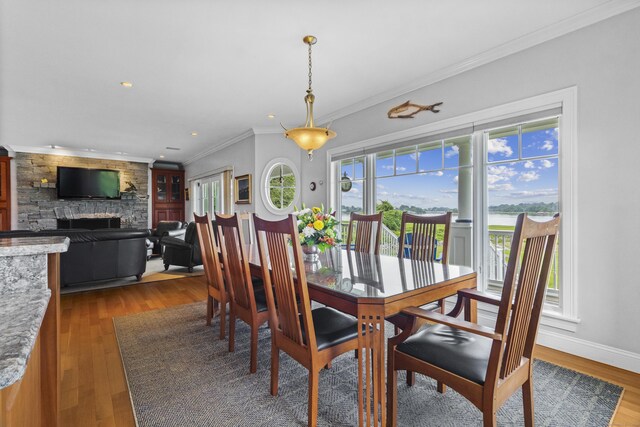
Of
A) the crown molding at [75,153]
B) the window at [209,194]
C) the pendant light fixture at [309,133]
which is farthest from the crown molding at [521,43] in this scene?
the crown molding at [75,153]

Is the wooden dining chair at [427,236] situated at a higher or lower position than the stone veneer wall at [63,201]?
lower

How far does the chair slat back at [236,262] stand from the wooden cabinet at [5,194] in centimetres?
774

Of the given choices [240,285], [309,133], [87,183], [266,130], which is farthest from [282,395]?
[87,183]

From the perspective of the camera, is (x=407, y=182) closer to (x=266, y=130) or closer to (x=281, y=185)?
(x=281, y=185)

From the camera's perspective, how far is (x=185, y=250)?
545cm

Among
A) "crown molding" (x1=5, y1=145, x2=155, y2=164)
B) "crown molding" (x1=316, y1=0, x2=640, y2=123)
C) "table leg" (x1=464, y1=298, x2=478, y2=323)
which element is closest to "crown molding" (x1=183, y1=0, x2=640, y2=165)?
"crown molding" (x1=316, y1=0, x2=640, y2=123)

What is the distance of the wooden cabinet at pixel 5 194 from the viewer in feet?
23.0

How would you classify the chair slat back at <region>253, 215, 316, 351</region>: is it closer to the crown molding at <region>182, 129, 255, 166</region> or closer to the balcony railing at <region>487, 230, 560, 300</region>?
the balcony railing at <region>487, 230, 560, 300</region>

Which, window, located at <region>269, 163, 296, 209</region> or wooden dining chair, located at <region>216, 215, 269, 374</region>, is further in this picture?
window, located at <region>269, 163, 296, 209</region>

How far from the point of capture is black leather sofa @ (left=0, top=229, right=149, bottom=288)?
411cm

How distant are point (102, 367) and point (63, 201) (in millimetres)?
7396

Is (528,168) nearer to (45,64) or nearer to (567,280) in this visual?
(567,280)

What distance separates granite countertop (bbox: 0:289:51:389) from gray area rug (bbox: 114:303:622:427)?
1.08 m

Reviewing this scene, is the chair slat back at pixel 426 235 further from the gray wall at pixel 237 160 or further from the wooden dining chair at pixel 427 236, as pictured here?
the gray wall at pixel 237 160
